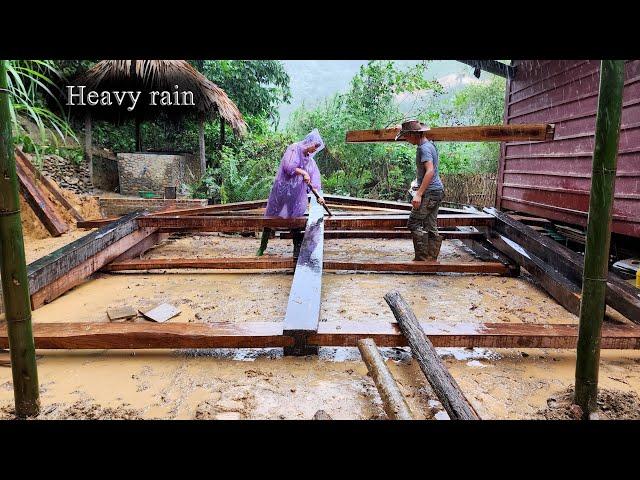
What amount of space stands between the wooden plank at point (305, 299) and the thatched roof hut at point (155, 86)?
7.75m

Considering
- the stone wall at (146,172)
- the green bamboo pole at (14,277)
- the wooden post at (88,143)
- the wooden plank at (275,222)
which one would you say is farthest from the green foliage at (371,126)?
the green bamboo pole at (14,277)

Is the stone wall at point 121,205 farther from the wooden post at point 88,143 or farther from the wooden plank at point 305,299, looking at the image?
the wooden plank at point 305,299

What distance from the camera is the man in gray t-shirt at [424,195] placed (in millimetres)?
4730

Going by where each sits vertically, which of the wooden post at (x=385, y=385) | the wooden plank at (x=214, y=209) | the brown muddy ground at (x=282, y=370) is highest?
the wooden plank at (x=214, y=209)

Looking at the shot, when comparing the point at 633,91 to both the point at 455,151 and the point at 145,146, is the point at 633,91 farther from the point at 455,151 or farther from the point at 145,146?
the point at 145,146

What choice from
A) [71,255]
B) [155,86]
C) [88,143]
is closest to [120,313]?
[71,255]

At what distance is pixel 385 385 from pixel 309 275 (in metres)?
1.59

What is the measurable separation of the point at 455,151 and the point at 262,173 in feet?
21.4

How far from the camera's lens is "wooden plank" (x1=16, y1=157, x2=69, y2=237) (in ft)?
21.8

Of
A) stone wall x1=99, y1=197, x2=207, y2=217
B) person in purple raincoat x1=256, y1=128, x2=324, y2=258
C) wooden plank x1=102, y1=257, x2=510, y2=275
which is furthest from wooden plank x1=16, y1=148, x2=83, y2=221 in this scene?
person in purple raincoat x1=256, y1=128, x2=324, y2=258

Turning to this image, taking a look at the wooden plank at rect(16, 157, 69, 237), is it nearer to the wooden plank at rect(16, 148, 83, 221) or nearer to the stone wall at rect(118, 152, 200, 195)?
the wooden plank at rect(16, 148, 83, 221)

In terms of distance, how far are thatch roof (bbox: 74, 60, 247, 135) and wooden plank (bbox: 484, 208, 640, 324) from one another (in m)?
7.51
